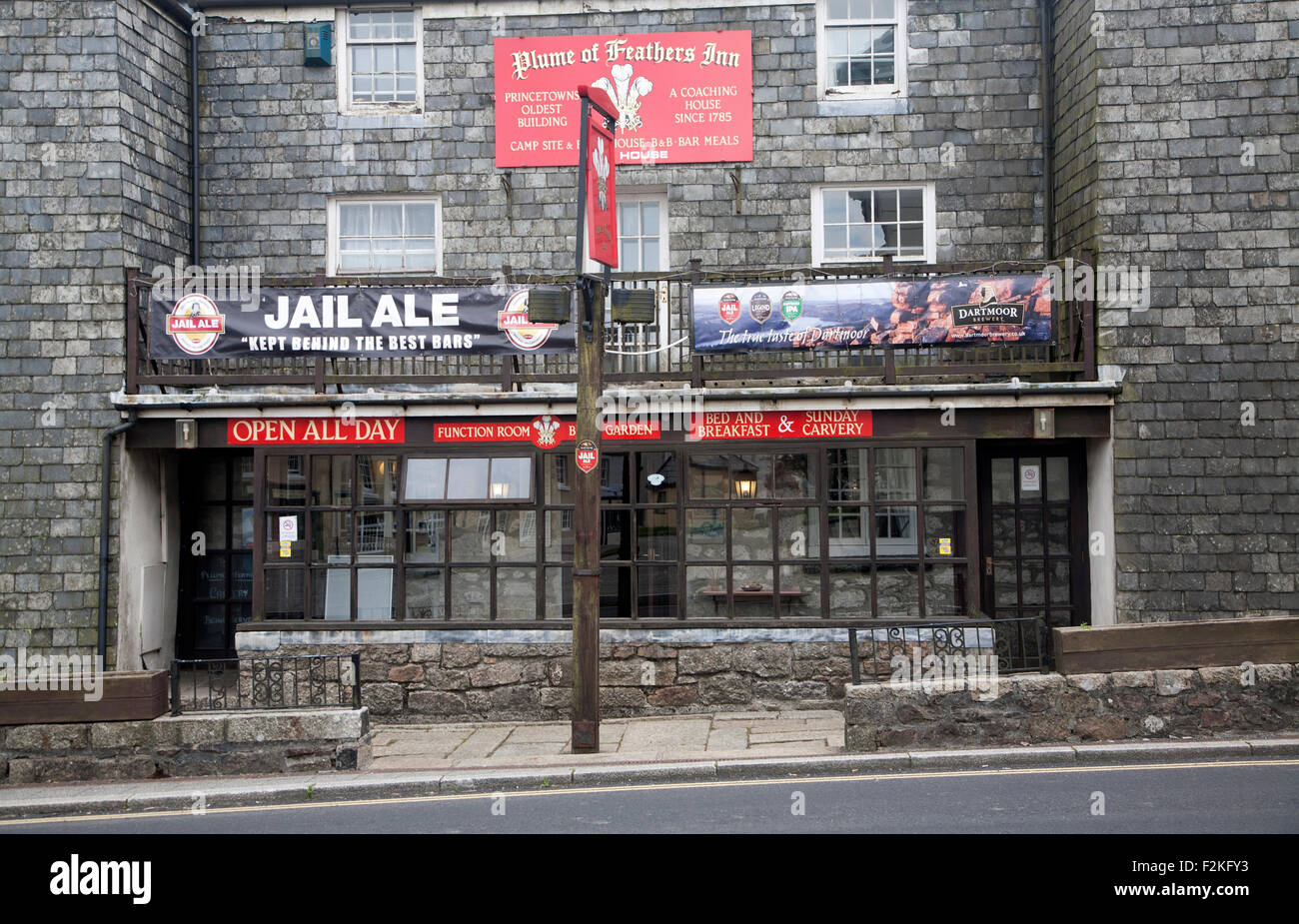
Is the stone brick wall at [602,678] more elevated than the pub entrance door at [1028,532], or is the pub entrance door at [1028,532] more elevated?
the pub entrance door at [1028,532]

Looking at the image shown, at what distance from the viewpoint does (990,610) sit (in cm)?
1380

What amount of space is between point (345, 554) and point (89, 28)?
6.57 metres

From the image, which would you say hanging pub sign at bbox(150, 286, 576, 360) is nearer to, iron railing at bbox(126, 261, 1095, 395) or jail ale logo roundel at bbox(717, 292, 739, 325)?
iron railing at bbox(126, 261, 1095, 395)

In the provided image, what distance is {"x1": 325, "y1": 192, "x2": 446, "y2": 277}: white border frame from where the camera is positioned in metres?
14.8

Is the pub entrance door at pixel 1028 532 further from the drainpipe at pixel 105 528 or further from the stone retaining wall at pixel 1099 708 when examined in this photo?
the drainpipe at pixel 105 528

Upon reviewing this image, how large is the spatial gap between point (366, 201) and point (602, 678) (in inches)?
276

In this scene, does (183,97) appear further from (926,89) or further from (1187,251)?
(1187,251)

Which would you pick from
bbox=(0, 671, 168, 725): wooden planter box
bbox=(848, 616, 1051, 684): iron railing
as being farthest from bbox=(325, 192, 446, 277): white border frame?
bbox=(848, 616, 1051, 684): iron railing

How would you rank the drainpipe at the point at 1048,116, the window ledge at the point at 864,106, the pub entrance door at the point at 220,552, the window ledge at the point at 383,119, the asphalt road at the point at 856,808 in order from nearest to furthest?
the asphalt road at the point at 856,808
the drainpipe at the point at 1048,116
the window ledge at the point at 864,106
the window ledge at the point at 383,119
the pub entrance door at the point at 220,552

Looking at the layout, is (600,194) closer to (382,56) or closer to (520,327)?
(520,327)

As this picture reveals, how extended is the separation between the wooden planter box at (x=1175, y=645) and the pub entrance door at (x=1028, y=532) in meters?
3.57

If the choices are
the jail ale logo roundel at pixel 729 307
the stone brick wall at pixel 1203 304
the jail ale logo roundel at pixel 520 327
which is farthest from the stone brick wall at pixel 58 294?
the stone brick wall at pixel 1203 304

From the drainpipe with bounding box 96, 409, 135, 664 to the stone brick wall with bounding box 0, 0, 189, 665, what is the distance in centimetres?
10

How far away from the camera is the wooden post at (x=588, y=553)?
1058 cm
